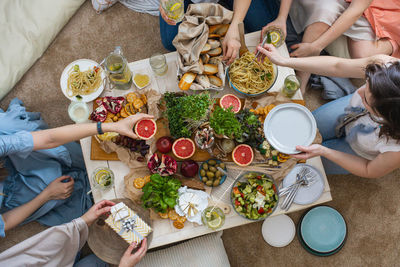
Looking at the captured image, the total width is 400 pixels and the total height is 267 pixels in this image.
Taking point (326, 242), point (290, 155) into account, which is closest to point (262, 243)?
point (326, 242)

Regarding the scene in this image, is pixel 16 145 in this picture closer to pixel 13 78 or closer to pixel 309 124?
pixel 13 78

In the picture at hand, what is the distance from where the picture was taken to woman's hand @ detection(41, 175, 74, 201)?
1.99 meters

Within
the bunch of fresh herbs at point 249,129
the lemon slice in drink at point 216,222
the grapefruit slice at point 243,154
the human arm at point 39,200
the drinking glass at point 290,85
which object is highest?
the drinking glass at point 290,85

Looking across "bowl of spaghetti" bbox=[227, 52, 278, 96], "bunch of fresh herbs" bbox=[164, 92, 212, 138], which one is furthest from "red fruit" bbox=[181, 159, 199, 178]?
"bowl of spaghetti" bbox=[227, 52, 278, 96]

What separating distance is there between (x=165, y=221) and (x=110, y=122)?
2.26 feet

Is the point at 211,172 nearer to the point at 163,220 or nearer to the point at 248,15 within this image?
the point at 163,220

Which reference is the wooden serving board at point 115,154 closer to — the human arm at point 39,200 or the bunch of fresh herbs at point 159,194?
the bunch of fresh herbs at point 159,194

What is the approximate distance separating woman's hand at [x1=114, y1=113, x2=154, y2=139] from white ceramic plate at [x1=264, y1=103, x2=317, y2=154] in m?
0.72

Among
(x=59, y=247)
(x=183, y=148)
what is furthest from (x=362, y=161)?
(x=59, y=247)

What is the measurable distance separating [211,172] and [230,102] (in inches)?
17.9

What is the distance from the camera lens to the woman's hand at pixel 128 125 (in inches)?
66.7

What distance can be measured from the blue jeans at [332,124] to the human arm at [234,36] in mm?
819

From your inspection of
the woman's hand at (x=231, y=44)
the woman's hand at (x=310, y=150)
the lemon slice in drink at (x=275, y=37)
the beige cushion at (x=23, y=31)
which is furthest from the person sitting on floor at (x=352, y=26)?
the beige cushion at (x=23, y=31)

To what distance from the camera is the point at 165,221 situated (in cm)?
174
